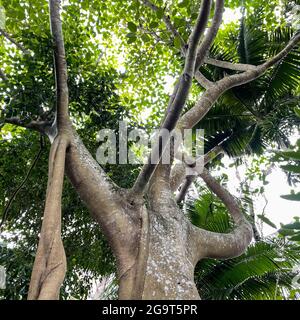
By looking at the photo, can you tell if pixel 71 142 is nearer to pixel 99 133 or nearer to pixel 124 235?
pixel 124 235

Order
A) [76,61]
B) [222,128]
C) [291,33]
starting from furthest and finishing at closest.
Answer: [222,128] < [291,33] < [76,61]

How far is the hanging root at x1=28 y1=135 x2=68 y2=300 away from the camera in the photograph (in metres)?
1.82

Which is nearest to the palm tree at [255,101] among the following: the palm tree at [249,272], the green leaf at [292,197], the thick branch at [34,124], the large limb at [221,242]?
the palm tree at [249,272]

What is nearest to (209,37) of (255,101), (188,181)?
(188,181)

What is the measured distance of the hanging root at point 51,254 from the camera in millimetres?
1822

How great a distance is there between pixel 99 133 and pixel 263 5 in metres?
3.61

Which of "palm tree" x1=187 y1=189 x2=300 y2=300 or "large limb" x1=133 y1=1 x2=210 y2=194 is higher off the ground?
"large limb" x1=133 y1=1 x2=210 y2=194

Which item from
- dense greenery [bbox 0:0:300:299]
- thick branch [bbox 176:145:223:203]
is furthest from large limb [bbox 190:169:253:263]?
thick branch [bbox 176:145:223:203]

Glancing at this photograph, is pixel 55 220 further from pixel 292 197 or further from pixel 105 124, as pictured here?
pixel 105 124

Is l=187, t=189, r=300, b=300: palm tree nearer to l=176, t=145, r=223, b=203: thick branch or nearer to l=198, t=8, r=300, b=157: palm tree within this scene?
l=176, t=145, r=223, b=203: thick branch

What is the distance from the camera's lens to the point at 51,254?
6.41ft

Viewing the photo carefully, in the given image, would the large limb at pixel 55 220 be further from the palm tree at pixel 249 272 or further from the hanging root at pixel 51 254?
the palm tree at pixel 249 272

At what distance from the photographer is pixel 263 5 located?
534 centimetres
